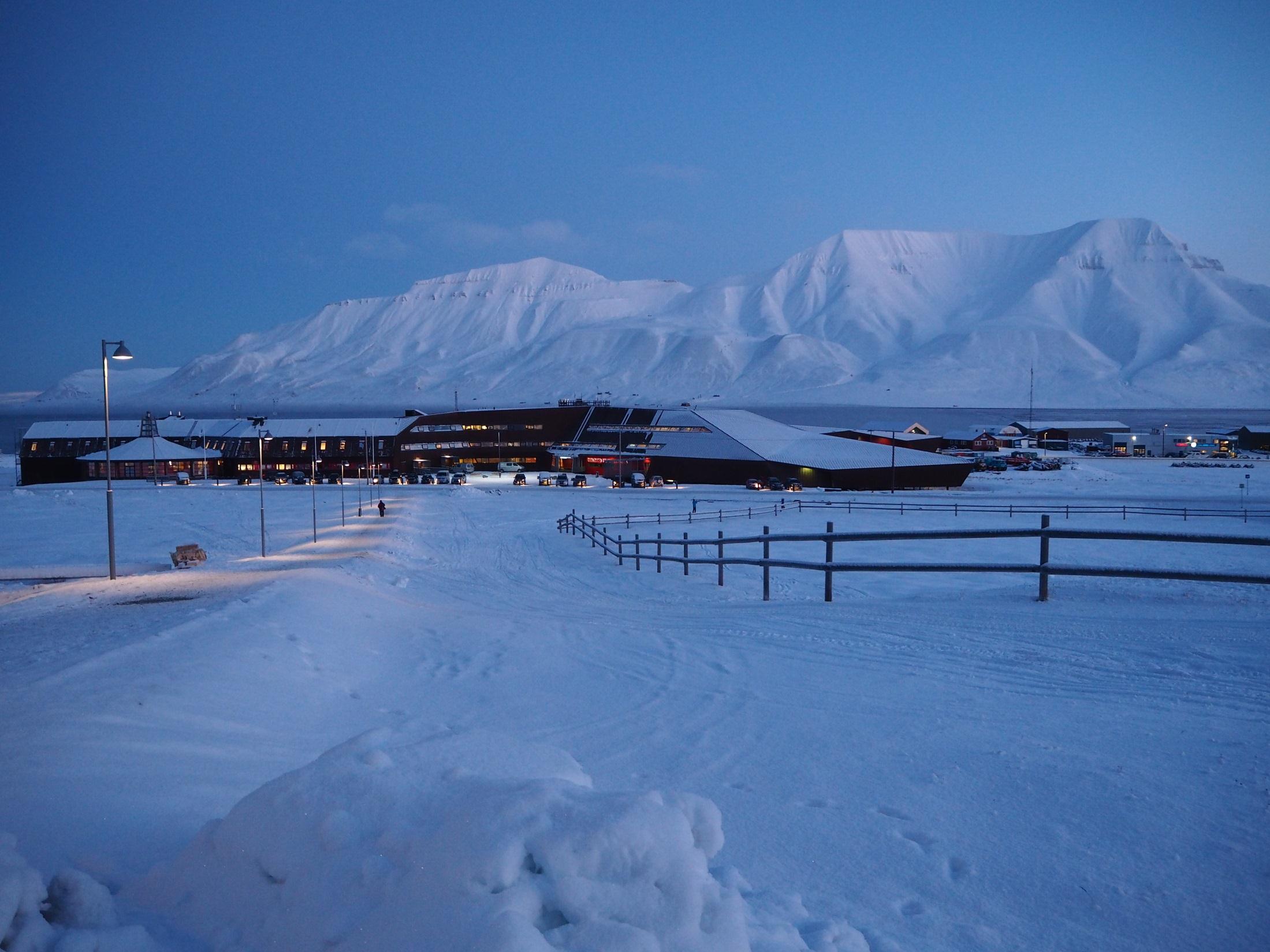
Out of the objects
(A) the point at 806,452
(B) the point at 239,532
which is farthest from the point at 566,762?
(A) the point at 806,452

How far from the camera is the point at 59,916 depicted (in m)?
2.86

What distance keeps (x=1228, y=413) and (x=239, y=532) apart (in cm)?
23854

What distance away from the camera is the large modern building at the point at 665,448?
215ft

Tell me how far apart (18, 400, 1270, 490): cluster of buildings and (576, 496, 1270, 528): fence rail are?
24.5 m

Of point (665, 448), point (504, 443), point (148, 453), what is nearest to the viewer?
point (665, 448)

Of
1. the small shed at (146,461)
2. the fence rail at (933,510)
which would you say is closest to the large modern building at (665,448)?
the fence rail at (933,510)

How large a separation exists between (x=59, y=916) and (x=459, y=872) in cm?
163

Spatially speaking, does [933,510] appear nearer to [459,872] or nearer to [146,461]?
[459,872]

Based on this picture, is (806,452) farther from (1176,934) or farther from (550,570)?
(1176,934)

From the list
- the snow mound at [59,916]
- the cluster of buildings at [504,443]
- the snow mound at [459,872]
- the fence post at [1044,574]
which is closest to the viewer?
the snow mound at [459,872]

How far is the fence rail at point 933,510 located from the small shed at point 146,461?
235 feet

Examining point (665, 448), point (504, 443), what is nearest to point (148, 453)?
point (504, 443)

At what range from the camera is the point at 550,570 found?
733 inches

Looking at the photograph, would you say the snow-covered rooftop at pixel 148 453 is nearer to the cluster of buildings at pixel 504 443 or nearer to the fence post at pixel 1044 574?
the cluster of buildings at pixel 504 443
